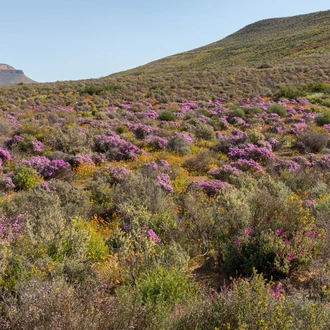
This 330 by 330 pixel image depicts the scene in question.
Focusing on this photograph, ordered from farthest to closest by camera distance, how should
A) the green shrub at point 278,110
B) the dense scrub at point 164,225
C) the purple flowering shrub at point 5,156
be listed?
the green shrub at point 278,110
the purple flowering shrub at point 5,156
the dense scrub at point 164,225

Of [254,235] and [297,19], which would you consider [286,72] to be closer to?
[254,235]

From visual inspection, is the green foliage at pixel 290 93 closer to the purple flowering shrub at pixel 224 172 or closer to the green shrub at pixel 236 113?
the green shrub at pixel 236 113

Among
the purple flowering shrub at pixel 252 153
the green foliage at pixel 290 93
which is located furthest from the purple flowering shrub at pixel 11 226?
the green foliage at pixel 290 93

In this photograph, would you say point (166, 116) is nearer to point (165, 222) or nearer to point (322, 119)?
point (322, 119)

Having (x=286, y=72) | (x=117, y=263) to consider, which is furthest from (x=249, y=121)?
(x=286, y=72)

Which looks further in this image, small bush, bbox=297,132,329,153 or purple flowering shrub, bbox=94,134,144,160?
small bush, bbox=297,132,329,153

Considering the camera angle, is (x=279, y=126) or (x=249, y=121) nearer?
(x=279, y=126)

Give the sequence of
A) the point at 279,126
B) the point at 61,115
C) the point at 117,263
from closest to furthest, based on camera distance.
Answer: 1. the point at 117,263
2. the point at 279,126
3. the point at 61,115

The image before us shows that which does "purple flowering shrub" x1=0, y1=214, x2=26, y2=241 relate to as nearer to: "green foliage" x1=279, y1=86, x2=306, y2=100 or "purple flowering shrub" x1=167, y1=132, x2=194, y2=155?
"purple flowering shrub" x1=167, y1=132, x2=194, y2=155

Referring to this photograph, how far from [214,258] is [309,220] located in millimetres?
1943

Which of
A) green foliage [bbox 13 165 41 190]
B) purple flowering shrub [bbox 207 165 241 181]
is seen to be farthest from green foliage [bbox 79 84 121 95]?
purple flowering shrub [bbox 207 165 241 181]

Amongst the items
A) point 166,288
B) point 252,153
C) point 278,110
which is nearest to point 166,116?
point 252,153

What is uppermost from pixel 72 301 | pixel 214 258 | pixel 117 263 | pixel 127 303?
pixel 72 301

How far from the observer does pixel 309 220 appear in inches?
213
